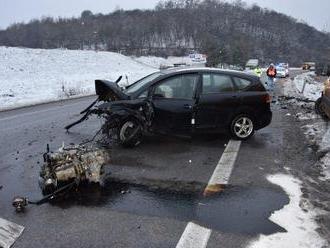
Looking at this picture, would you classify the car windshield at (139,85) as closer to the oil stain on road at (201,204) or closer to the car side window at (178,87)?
the car side window at (178,87)

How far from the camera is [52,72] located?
42.8 m

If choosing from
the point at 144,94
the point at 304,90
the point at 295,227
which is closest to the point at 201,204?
the point at 295,227

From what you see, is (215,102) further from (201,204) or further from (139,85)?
(201,204)

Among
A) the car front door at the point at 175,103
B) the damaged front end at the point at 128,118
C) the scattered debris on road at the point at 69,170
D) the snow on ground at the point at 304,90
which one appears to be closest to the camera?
the scattered debris on road at the point at 69,170

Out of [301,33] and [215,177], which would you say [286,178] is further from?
[301,33]

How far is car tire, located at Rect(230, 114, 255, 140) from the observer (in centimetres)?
928

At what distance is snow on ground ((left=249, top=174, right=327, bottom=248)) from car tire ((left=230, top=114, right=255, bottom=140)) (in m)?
3.22

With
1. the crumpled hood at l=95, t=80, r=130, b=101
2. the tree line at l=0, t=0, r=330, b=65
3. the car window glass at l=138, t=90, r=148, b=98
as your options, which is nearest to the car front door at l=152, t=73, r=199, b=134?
the car window glass at l=138, t=90, r=148, b=98

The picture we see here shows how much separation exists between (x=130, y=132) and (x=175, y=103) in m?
1.13

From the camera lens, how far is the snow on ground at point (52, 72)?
2532 centimetres

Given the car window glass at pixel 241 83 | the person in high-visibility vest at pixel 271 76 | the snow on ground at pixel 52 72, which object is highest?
the car window glass at pixel 241 83

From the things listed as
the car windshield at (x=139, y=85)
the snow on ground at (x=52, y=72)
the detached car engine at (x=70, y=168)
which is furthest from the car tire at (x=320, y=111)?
the snow on ground at (x=52, y=72)

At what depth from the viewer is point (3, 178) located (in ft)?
22.5

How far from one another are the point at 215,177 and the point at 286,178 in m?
1.15
